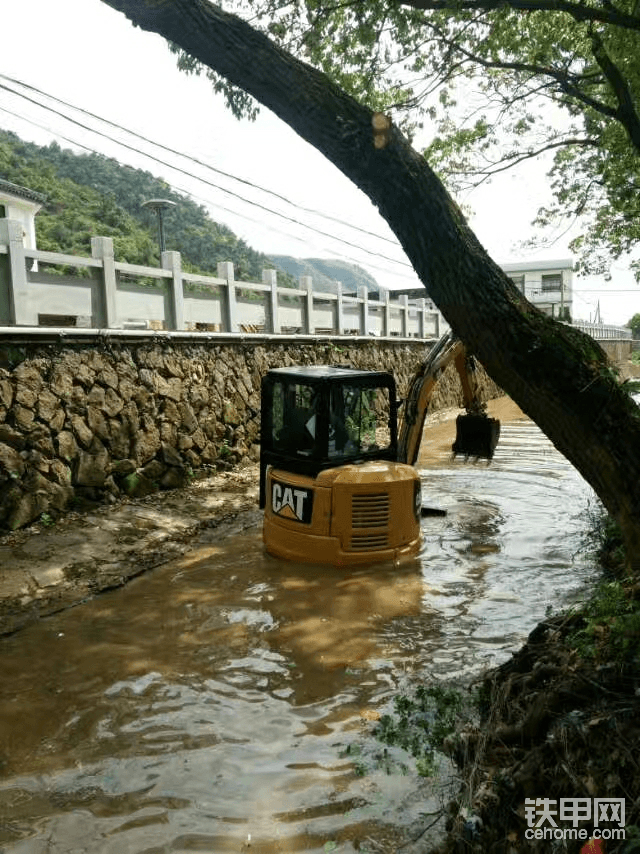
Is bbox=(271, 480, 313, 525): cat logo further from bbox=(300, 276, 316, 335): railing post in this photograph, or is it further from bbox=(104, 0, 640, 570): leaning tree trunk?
bbox=(300, 276, 316, 335): railing post

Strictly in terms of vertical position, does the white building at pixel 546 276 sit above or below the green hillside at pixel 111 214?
below

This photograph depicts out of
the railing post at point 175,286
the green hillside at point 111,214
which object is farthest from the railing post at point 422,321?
the railing post at point 175,286

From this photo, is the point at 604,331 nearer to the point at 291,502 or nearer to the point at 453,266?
the point at 291,502

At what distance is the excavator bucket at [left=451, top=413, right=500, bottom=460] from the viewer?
29.9 feet

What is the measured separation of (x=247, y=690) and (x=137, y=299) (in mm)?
7469

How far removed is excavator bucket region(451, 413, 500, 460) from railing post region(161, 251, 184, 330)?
538 centimetres

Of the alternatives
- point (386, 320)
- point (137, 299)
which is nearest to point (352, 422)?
point (137, 299)

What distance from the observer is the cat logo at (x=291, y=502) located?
678 centimetres

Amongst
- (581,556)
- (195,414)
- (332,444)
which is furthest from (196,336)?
(581,556)

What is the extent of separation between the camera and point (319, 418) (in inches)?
267

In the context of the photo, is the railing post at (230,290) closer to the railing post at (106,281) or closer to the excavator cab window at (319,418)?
the railing post at (106,281)

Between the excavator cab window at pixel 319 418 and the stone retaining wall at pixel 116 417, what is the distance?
2.99 meters

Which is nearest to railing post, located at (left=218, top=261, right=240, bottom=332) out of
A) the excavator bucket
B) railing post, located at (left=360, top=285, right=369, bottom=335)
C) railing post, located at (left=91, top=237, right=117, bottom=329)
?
railing post, located at (left=91, top=237, right=117, bottom=329)

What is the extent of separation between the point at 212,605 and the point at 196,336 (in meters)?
6.33
